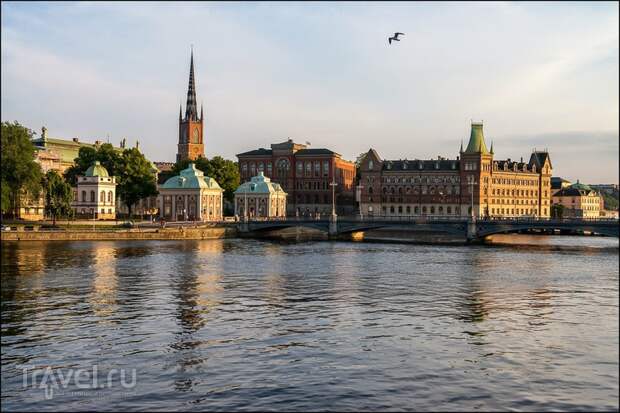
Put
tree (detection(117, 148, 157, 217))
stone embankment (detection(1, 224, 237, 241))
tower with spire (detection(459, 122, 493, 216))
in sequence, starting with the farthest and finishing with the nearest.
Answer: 1. tower with spire (detection(459, 122, 493, 216))
2. tree (detection(117, 148, 157, 217))
3. stone embankment (detection(1, 224, 237, 241))

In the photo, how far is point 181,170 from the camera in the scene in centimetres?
16725

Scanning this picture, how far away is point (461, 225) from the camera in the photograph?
117750 millimetres

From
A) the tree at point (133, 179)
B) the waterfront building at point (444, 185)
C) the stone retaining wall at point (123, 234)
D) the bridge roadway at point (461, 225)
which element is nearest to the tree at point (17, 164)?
the stone retaining wall at point (123, 234)

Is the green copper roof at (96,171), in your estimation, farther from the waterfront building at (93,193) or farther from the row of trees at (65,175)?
the row of trees at (65,175)

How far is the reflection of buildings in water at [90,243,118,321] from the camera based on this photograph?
149 ft

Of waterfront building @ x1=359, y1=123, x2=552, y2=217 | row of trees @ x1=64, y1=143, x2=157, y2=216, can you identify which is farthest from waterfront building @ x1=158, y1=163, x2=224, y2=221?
waterfront building @ x1=359, y1=123, x2=552, y2=217

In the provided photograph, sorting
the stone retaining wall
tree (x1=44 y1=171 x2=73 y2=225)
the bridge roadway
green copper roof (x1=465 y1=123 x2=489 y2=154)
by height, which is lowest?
the stone retaining wall

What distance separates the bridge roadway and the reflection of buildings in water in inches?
1905

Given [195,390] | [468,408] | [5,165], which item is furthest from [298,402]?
[5,165]

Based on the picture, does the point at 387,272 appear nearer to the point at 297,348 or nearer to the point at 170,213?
the point at 297,348

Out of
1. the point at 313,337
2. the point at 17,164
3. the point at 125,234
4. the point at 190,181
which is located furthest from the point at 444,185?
the point at 313,337

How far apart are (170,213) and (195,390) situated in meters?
127

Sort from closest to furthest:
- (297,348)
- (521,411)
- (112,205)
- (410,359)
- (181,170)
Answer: (521,411), (410,359), (297,348), (112,205), (181,170)

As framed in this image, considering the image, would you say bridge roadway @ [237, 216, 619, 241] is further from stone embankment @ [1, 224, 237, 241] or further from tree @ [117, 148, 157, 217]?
tree @ [117, 148, 157, 217]
